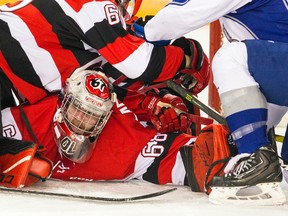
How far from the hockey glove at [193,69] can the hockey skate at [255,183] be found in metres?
0.64

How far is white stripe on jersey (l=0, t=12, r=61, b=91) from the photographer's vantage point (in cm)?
206

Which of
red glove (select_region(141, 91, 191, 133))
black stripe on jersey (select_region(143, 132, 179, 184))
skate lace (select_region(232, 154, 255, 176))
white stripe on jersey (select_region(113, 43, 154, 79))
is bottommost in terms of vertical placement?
black stripe on jersey (select_region(143, 132, 179, 184))

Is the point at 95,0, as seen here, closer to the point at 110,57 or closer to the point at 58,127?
the point at 110,57

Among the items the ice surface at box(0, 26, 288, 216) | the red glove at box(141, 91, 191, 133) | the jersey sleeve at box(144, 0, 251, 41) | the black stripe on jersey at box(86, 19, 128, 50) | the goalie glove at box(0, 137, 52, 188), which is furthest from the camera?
the red glove at box(141, 91, 191, 133)

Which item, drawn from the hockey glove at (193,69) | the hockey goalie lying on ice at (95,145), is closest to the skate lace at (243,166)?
the hockey goalie lying on ice at (95,145)

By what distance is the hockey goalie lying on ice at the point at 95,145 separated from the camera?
6.27 feet

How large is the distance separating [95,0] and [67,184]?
0.54 metres

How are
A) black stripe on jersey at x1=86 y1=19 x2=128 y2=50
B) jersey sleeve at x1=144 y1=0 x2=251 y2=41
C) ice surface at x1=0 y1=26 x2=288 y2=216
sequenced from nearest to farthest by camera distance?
ice surface at x1=0 y1=26 x2=288 y2=216, jersey sleeve at x1=144 y1=0 x2=251 y2=41, black stripe on jersey at x1=86 y1=19 x2=128 y2=50

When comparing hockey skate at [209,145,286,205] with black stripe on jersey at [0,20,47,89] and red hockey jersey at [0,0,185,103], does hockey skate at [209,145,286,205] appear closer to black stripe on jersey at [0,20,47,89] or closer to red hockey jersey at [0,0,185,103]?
red hockey jersey at [0,0,185,103]

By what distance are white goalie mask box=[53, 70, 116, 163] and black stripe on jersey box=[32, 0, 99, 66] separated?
0.11 m

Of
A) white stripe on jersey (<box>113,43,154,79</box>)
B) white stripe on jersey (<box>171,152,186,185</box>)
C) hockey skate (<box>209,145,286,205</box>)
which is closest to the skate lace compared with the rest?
hockey skate (<box>209,145,286,205</box>)

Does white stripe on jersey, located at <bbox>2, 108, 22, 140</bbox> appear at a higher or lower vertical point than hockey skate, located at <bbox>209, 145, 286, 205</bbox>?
lower

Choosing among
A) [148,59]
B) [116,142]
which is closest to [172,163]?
[116,142]

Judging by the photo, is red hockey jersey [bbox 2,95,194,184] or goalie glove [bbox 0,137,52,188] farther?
red hockey jersey [bbox 2,95,194,184]
